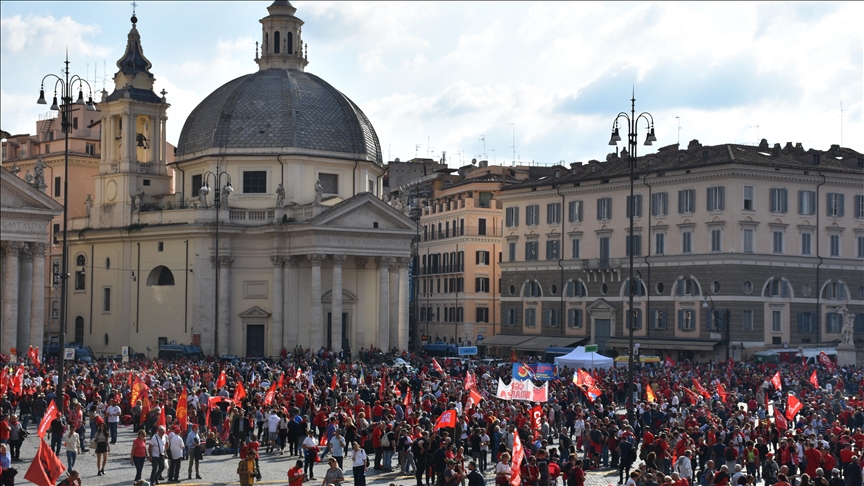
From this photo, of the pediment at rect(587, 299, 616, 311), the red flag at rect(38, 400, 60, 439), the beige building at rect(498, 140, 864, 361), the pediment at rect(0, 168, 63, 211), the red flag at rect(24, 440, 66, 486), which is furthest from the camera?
the pediment at rect(587, 299, 616, 311)

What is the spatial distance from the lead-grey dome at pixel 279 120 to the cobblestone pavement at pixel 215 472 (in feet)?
124

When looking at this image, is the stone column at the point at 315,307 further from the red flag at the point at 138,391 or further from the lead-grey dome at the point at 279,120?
the red flag at the point at 138,391

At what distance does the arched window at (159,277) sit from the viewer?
229 ft

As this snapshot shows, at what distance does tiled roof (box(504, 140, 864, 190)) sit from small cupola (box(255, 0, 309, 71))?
17.0 m

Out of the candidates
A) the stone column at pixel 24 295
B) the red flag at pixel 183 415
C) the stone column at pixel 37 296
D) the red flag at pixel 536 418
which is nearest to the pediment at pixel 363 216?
→ the stone column at pixel 37 296

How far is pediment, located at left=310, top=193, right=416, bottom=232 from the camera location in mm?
66150

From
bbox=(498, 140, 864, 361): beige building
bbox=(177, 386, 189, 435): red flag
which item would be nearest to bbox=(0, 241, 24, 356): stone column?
bbox=(177, 386, 189, 435): red flag

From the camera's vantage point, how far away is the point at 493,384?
45125 mm

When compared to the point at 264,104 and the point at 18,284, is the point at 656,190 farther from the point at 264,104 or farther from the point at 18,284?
the point at 18,284

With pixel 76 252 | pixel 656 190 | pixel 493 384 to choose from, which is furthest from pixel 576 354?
pixel 76 252

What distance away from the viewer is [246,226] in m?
Result: 68.5

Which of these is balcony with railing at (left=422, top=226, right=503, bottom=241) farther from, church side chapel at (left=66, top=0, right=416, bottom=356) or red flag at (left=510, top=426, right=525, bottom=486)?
red flag at (left=510, top=426, right=525, bottom=486)

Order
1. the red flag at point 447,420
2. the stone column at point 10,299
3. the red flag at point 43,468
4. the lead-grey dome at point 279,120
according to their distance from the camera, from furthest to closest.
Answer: the lead-grey dome at point 279,120, the stone column at point 10,299, the red flag at point 447,420, the red flag at point 43,468

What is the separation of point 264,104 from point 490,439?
42.3 m
